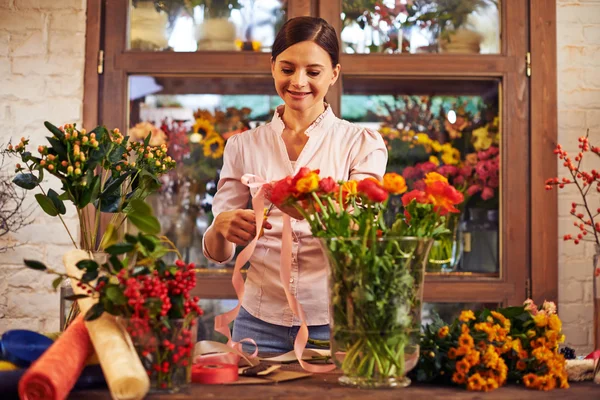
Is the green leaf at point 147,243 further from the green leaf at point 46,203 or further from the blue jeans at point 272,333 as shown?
the blue jeans at point 272,333

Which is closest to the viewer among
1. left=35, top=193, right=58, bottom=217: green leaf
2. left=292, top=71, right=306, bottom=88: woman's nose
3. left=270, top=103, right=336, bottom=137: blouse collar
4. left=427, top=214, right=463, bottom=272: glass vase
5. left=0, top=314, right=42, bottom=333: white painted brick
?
left=35, top=193, right=58, bottom=217: green leaf

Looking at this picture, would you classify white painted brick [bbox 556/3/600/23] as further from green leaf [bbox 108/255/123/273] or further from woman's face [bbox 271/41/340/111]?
green leaf [bbox 108/255/123/273]

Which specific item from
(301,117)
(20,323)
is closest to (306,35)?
(301,117)

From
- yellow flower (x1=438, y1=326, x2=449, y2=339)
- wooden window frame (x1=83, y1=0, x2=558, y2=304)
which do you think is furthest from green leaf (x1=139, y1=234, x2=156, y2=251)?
wooden window frame (x1=83, y1=0, x2=558, y2=304)

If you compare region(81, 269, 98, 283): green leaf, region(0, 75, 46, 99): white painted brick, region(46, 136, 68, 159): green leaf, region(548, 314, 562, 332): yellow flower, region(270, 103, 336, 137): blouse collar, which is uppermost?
region(0, 75, 46, 99): white painted brick

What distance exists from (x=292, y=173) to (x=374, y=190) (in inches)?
30.1

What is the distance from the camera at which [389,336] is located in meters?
1.09

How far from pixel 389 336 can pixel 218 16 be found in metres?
2.02

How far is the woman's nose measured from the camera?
1771 millimetres

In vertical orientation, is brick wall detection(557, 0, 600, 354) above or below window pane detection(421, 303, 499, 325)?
above

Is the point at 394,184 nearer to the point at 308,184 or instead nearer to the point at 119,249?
the point at 308,184

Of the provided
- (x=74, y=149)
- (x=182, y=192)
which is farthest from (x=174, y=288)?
(x=182, y=192)

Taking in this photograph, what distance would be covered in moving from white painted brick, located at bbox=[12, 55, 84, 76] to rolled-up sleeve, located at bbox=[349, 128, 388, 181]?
1.37m

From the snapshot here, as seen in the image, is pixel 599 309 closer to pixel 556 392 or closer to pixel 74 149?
pixel 556 392
